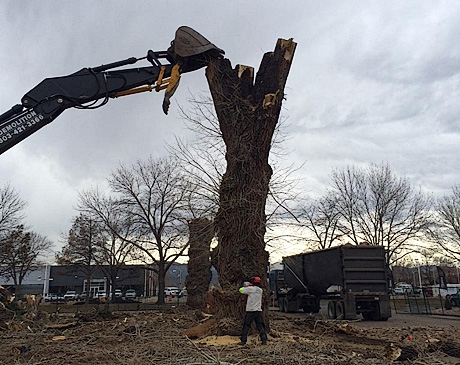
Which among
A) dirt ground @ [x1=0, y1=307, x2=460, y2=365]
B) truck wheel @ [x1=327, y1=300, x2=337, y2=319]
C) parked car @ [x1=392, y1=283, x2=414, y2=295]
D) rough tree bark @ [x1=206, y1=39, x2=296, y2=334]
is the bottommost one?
dirt ground @ [x1=0, y1=307, x2=460, y2=365]

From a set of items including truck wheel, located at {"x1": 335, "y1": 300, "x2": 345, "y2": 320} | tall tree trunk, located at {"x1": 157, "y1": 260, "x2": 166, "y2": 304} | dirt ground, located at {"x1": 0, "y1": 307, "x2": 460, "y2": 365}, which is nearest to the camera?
dirt ground, located at {"x1": 0, "y1": 307, "x2": 460, "y2": 365}

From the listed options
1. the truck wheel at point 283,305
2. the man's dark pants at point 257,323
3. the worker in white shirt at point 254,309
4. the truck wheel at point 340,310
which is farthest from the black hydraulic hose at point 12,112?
the truck wheel at point 283,305

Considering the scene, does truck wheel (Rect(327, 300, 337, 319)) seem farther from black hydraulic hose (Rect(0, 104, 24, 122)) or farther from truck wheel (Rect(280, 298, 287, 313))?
black hydraulic hose (Rect(0, 104, 24, 122))

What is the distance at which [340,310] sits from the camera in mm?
15547

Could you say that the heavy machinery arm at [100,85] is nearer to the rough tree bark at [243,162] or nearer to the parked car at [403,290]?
the rough tree bark at [243,162]

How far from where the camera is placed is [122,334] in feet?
33.5

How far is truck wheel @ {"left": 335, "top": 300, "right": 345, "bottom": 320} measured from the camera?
1532cm

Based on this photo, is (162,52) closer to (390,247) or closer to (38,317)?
(38,317)

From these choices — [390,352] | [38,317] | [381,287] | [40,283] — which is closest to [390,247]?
[381,287]

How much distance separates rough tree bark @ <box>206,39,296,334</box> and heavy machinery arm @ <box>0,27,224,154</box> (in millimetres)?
613

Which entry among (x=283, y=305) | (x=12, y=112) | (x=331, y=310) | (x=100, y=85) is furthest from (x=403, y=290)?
(x=12, y=112)

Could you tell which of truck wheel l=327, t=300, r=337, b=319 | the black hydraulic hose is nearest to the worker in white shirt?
the black hydraulic hose

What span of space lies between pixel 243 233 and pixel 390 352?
11.6 ft

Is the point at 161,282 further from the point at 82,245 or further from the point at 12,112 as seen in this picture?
the point at 12,112
